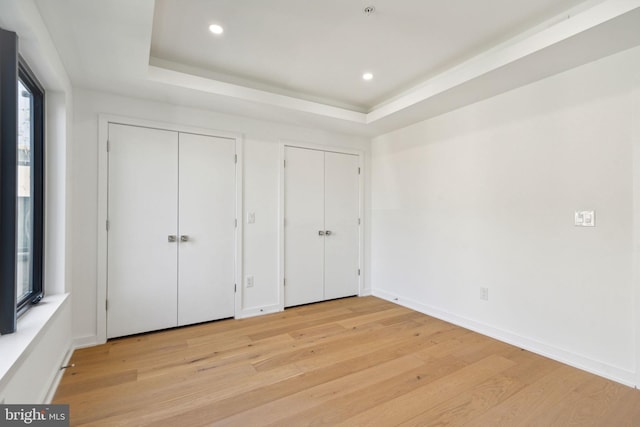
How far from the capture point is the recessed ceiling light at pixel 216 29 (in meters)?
2.17

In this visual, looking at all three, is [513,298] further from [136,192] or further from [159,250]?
[136,192]

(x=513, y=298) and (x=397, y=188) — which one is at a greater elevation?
(x=397, y=188)

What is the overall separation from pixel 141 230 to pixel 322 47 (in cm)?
235

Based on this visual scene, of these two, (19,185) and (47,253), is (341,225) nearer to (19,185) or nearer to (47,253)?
(47,253)

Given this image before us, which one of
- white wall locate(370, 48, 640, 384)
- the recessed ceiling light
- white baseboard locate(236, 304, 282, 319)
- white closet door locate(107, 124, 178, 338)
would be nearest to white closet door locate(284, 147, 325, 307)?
white baseboard locate(236, 304, 282, 319)

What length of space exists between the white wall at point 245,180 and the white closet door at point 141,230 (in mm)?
140

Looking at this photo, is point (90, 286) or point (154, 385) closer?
point (154, 385)

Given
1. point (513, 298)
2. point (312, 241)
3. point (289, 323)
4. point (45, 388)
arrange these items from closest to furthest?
point (45, 388)
point (513, 298)
point (289, 323)
point (312, 241)

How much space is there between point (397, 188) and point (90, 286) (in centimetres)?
346

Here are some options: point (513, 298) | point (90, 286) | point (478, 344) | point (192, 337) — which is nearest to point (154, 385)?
point (192, 337)

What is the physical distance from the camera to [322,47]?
7.99 feet

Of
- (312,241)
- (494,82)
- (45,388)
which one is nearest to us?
(45,388)

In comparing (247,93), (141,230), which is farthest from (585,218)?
(141,230)

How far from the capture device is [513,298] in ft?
8.82
